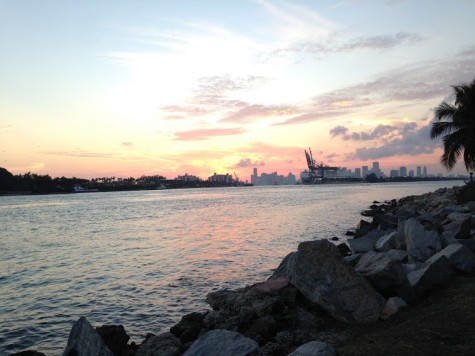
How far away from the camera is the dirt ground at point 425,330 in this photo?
217 inches

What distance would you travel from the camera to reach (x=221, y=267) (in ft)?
53.4

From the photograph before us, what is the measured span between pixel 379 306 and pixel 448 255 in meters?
3.07

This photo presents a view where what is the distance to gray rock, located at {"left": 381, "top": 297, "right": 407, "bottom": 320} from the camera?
724cm

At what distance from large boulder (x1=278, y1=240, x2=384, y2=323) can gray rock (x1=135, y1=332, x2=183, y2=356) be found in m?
2.73

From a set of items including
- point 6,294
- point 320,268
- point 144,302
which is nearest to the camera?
point 320,268

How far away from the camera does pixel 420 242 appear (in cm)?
1123

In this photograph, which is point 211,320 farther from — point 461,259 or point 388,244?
point 388,244

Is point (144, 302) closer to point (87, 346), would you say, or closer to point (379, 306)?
point (87, 346)

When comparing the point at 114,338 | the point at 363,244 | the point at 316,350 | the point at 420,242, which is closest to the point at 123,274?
the point at 114,338

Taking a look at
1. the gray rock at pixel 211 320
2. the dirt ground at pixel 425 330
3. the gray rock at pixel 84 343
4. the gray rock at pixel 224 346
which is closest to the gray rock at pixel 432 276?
the dirt ground at pixel 425 330

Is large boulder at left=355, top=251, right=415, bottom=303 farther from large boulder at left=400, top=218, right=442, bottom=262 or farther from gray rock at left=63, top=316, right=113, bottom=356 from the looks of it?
gray rock at left=63, top=316, right=113, bottom=356

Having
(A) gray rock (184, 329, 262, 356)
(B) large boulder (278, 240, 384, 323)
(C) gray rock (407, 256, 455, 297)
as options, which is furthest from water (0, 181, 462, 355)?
(C) gray rock (407, 256, 455, 297)

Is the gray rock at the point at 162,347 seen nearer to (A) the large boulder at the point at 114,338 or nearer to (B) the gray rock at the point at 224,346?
(A) the large boulder at the point at 114,338

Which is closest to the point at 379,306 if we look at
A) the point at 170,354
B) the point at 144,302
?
the point at 170,354
